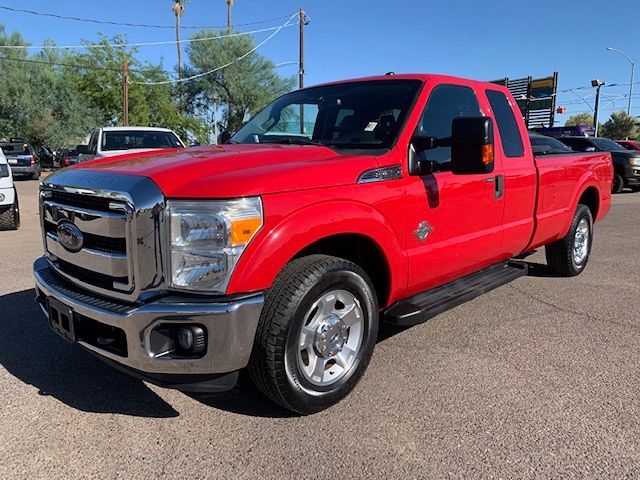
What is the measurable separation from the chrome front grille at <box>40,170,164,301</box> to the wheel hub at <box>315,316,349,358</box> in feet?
2.95

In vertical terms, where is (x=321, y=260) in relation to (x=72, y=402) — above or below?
above

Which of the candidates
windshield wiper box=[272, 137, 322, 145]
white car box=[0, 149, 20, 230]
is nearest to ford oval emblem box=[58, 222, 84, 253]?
windshield wiper box=[272, 137, 322, 145]

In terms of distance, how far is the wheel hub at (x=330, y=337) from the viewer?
2822mm

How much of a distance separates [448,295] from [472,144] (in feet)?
3.70

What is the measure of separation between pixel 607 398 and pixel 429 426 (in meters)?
1.13

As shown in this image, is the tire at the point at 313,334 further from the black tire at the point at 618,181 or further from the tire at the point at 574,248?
the black tire at the point at 618,181

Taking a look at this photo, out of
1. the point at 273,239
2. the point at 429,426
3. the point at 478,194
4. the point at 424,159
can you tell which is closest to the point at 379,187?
the point at 424,159

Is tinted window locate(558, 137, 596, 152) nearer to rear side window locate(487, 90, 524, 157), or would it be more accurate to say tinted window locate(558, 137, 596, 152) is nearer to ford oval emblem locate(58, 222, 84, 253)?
rear side window locate(487, 90, 524, 157)

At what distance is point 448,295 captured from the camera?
364 centimetres

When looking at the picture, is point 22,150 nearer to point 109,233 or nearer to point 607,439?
A: point 109,233

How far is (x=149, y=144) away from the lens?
11.7 metres

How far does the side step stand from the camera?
3.24m

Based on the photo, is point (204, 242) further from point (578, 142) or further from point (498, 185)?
point (578, 142)

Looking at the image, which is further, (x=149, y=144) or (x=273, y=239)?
(x=149, y=144)
